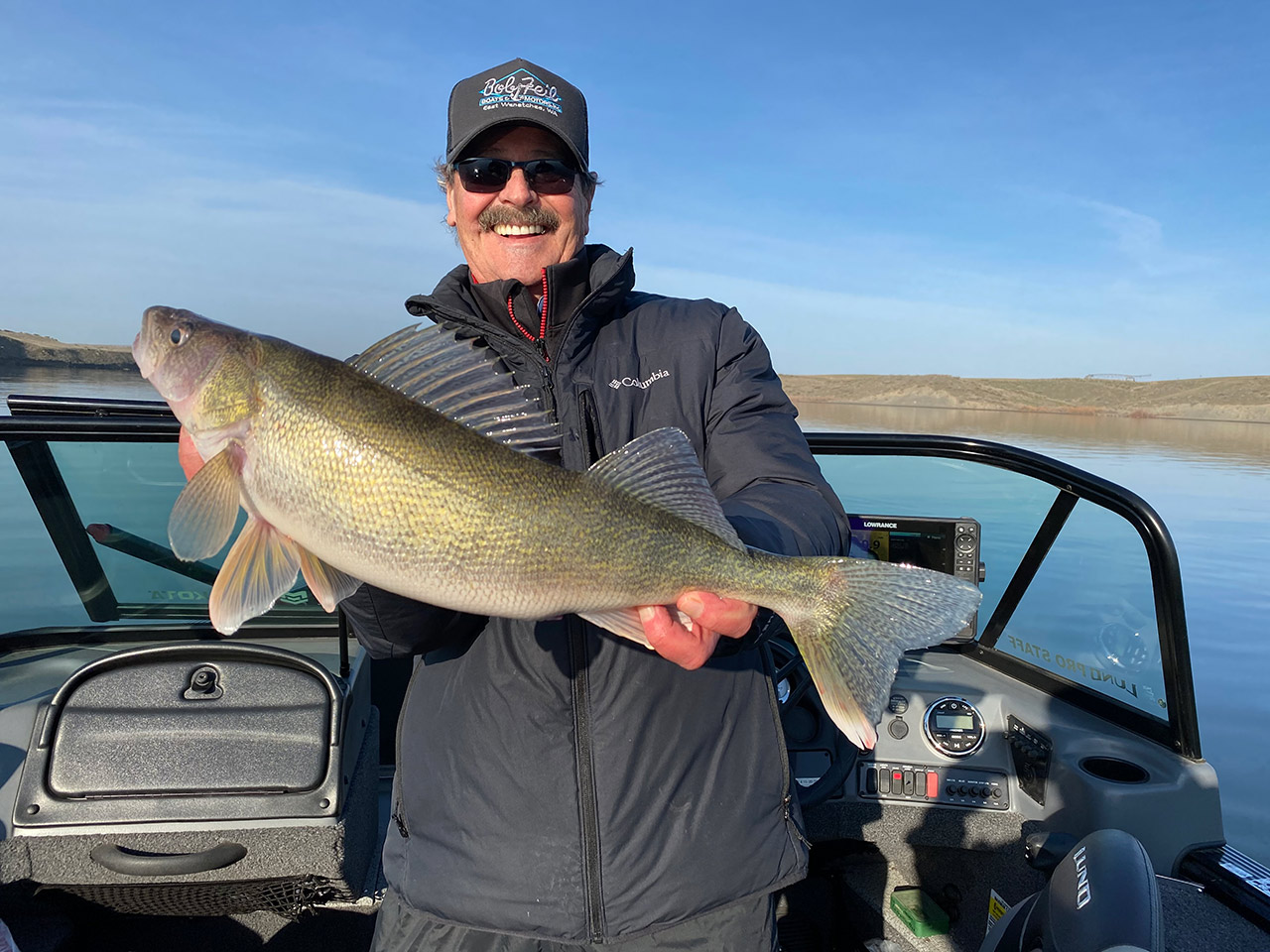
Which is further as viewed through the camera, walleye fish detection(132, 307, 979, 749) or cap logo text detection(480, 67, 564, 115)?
cap logo text detection(480, 67, 564, 115)

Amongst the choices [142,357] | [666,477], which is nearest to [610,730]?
[666,477]

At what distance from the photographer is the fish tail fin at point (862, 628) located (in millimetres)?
2119

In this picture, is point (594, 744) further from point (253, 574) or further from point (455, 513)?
point (253, 574)

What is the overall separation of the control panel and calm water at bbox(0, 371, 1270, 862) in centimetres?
196

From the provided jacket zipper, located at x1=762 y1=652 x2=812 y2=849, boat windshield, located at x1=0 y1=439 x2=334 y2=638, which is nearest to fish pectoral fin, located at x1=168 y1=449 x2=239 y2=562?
jacket zipper, located at x1=762 y1=652 x2=812 y2=849

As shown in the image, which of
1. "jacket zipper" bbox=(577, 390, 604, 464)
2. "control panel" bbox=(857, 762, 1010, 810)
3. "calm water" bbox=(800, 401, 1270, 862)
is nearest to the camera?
"jacket zipper" bbox=(577, 390, 604, 464)

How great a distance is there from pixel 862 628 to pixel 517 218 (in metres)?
1.92

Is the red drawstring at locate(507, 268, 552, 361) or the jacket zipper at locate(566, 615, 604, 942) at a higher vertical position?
the red drawstring at locate(507, 268, 552, 361)

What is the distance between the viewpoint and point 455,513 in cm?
196

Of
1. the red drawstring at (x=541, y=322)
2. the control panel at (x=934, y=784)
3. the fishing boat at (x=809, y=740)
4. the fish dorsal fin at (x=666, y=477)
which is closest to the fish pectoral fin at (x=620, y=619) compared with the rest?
the fish dorsal fin at (x=666, y=477)

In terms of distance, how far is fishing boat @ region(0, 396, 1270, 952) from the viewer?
2922 millimetres

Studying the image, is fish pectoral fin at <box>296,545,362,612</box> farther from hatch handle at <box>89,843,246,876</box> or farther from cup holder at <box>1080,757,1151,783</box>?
cup holder at <box>1080,757,1151,783</box>

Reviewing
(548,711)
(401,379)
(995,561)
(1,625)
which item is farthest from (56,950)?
(995,561)

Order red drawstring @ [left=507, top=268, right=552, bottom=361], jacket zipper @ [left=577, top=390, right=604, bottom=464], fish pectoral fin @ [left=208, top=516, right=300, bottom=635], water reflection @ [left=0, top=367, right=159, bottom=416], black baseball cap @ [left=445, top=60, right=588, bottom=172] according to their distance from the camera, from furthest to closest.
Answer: water reflection @ [left=0, top=367, right=159, bottom=416] → black baseball cap @ [left=445, top=60, right=588, bottom=172] → red drawstring @ [left=507, top=268, right=552, bottom=361] → jacket zipper @ [left=577, top=390, right=604, bottom=464] → fish pectoral fin @ [left=208, top=516, right=300, bottom=635]
